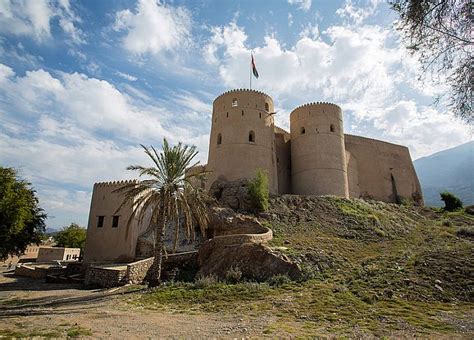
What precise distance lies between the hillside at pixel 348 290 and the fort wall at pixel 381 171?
39.2ft

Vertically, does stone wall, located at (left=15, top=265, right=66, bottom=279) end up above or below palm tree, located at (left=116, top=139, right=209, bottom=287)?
below

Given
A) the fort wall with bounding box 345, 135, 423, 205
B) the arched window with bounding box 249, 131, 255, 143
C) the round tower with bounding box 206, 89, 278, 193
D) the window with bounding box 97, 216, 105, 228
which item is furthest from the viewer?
the fort wall with bounding box 345, 135, 423, 205

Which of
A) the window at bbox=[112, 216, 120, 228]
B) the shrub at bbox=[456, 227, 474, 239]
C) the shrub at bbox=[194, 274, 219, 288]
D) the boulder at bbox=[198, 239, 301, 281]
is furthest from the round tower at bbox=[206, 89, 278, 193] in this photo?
the shrub at bbox=[456, 227, 474, 239]

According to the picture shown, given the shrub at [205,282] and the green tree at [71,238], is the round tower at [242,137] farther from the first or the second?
the green tree at [71,238]

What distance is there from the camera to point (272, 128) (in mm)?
27250

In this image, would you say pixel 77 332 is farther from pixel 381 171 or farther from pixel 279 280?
pixel 381 171

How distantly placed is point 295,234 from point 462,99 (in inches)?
516

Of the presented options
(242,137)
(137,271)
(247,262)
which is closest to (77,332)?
(247,262)

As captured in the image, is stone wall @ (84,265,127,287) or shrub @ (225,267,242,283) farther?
stone wall @ (84,265,127,287)

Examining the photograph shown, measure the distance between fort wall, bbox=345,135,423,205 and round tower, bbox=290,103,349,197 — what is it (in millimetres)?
4568

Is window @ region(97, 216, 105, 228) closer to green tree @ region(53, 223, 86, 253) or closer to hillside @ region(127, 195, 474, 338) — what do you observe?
hillside @ region(127, 195, 474, 338)

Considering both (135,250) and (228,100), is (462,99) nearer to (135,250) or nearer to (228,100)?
(135,250)

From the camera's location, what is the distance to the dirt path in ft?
23.2

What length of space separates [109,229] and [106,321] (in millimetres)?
12637
